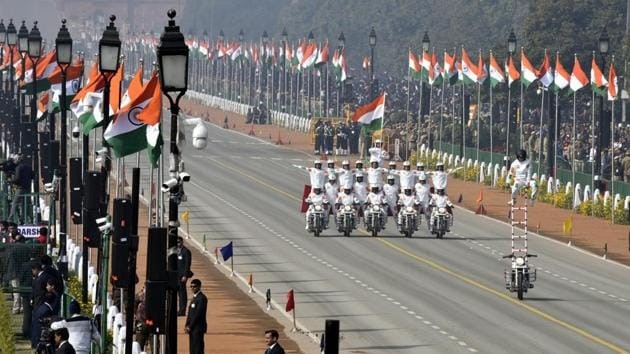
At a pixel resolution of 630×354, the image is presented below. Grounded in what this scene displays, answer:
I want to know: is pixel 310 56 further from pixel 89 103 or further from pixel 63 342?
pixel 63 342

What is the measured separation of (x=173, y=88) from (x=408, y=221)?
38571 millimetres

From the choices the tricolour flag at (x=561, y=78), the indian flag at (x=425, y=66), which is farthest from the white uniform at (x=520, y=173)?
the indian flag at (x=425, y=66)

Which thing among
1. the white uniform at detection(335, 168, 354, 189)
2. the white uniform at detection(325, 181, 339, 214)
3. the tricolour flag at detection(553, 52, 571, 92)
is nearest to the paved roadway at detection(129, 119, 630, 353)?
the white uniform at detection(325, 181, 339, 214)

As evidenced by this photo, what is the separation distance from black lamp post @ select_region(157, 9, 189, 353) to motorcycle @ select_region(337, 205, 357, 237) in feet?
119

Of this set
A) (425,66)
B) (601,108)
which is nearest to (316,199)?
(601,108)

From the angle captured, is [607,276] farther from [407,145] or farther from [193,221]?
[407,145]

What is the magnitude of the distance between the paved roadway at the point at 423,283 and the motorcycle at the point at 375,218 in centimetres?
51

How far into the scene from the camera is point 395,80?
166 metres

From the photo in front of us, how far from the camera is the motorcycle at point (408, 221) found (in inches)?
2611

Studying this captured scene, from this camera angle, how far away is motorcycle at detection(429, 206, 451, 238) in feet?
216

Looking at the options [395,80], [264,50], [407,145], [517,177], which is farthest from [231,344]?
[395,80]

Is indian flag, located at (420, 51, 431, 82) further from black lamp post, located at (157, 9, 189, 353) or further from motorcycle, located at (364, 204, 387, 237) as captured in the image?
black lamp post, located at (157, 9, 189, 353)

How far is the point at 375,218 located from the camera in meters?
66.8

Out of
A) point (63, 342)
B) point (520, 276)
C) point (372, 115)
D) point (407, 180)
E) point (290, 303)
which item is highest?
point (372, 115)
